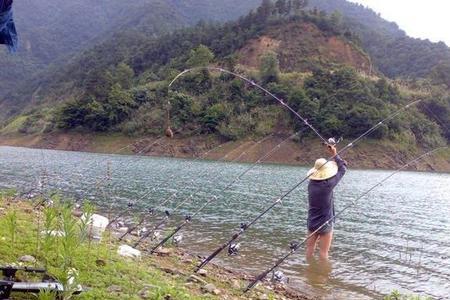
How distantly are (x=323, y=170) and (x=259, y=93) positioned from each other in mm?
68733

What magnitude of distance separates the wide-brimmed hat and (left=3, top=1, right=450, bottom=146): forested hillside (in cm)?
5000

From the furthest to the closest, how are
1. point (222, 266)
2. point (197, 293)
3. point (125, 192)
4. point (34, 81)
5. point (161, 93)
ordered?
point (34, 81) → point (161, 93) → point (125, 192) → point (222, 266) → point (197, 293)

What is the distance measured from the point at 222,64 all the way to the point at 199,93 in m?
12.5

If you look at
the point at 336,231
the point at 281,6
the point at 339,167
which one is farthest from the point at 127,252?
the point at 281,6

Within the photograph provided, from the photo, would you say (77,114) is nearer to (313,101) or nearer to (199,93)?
(199,93)

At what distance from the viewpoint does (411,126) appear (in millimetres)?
74375

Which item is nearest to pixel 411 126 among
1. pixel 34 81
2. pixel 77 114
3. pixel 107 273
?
pixel 77 114

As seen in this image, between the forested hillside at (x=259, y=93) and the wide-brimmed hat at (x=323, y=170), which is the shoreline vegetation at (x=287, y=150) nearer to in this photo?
the forested hillside at (x=259, y=93)

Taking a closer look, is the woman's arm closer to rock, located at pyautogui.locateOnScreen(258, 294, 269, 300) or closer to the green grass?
rock, located at pyautogui.locateOnScreen(258, 294, 269, 300)

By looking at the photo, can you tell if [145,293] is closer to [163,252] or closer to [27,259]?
[27,259]

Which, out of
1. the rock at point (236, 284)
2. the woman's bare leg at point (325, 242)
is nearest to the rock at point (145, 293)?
the rock at point (236, 284)

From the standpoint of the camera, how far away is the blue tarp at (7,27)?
24.1ft

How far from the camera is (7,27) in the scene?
8523mm

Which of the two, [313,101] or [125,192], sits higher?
[125,192]
